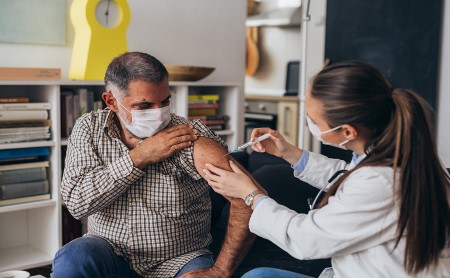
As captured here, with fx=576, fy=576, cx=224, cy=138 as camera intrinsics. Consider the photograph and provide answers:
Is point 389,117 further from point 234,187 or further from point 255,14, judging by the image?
point 255,14

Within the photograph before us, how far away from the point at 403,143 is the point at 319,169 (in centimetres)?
52

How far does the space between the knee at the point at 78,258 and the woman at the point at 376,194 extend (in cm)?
55

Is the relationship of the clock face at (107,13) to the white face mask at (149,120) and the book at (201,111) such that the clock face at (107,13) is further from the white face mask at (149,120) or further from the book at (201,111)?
the white face mask at (149,120)

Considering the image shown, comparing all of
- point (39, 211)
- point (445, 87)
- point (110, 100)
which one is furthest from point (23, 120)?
point (445, 87)

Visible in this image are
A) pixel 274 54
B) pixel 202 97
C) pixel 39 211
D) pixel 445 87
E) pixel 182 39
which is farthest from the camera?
pixel 274 54

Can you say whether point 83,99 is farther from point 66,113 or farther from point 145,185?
point 145,185

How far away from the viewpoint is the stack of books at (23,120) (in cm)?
254

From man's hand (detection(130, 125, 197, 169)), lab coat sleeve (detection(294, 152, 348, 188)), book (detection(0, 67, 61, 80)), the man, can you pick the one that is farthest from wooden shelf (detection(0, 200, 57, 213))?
lab coat sleeve (detection(294, 152, 348, 188))

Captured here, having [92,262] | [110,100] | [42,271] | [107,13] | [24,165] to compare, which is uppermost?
[107,13]

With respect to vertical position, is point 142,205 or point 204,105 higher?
point 204,105

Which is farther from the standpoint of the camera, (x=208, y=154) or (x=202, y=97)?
(x=202, y=97)

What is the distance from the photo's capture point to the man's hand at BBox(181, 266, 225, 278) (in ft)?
5.49

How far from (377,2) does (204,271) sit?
9.57ft

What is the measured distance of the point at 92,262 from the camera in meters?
1.63
